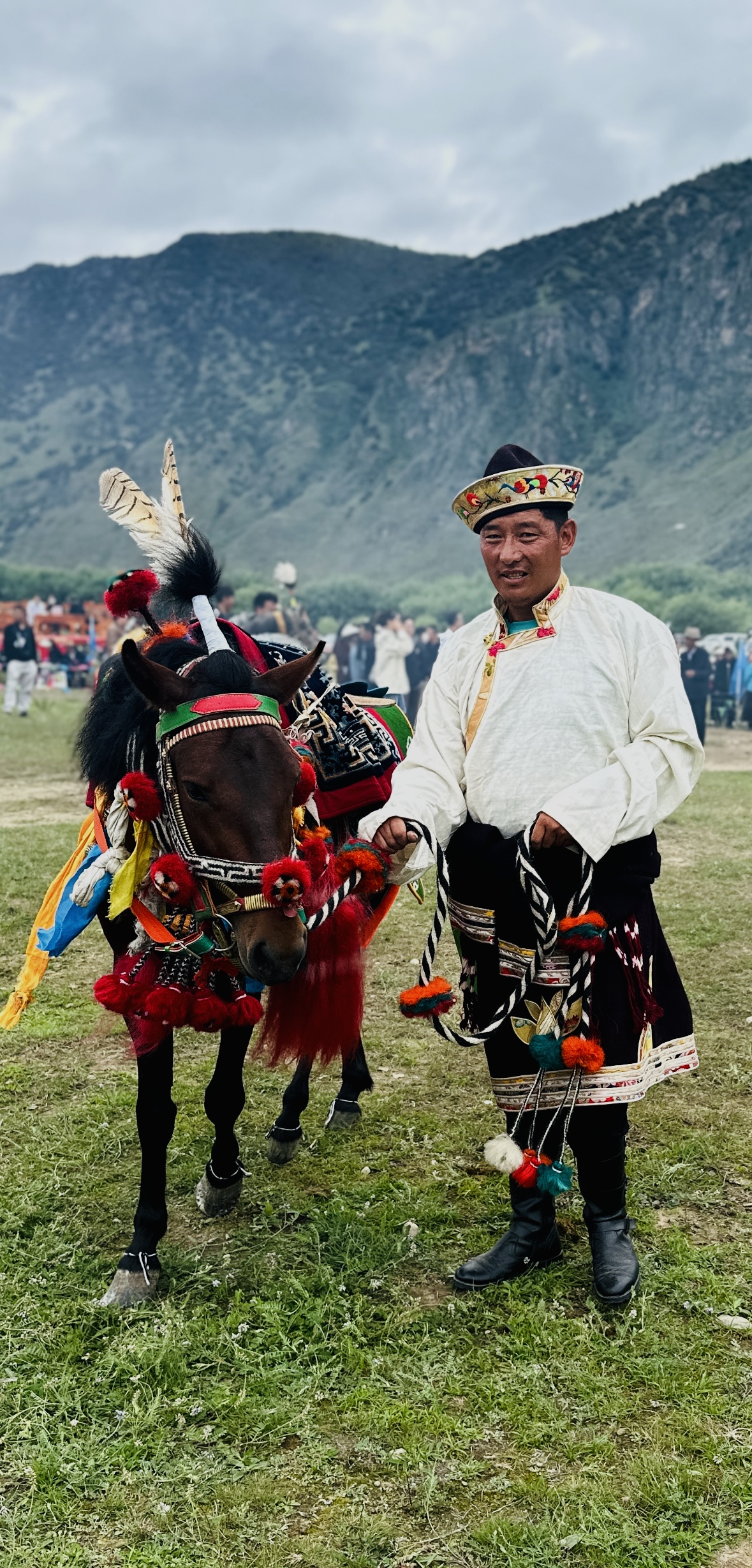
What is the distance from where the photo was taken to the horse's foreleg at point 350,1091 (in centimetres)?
403

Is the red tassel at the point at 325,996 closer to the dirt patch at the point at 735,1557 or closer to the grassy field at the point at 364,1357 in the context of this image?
the grassy field at the point at 364,1357

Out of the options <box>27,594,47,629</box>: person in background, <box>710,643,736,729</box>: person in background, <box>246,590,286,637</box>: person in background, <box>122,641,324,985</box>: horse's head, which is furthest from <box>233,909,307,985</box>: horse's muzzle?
<box>27,594,47,629</box>: person in background

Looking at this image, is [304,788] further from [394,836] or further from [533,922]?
[533,922]

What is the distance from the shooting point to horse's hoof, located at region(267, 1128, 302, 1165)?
3.74 m

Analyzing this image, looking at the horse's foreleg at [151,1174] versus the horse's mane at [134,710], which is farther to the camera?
the horse's foreleg at [151,1174]

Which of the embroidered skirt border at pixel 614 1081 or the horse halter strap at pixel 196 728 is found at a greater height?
the horse halter strap at pixel 196 728

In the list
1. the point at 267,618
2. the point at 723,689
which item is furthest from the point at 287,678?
the point at 723,689

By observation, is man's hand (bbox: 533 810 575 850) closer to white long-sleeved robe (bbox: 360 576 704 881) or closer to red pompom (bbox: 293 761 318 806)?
white long-sleeved robe (bbox: 360 576 704 881)

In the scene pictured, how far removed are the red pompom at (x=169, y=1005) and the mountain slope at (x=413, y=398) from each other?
61.0m

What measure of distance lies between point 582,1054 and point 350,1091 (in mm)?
1642

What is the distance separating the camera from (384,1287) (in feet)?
9.74

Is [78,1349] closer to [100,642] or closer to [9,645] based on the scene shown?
[9,645]

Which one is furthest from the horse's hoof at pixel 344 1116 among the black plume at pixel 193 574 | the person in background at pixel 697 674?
the person in background at pixel 697 674

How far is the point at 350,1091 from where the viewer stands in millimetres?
4086
